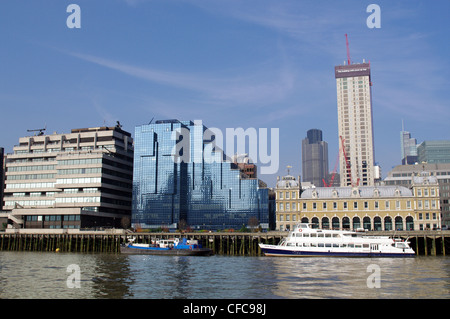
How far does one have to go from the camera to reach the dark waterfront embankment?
4382 inches

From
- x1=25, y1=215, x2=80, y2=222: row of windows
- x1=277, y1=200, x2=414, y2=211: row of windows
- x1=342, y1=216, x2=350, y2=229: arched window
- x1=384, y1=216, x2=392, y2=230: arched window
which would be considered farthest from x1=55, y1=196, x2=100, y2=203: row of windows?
x1=384, y1=216, x2=392, y2=230: arched window

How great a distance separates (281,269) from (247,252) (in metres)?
51.1

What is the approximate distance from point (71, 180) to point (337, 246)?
11148cm

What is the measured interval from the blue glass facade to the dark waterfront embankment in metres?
46.5

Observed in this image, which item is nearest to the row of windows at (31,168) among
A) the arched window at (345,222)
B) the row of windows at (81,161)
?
the row of windows at (81,161)

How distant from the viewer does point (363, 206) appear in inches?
5773

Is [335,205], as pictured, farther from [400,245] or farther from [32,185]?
[32,185]

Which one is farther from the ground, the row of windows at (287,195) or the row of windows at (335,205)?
the row of windows at (287,195)

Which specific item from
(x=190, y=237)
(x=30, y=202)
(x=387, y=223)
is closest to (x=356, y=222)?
(x=387, y=223)

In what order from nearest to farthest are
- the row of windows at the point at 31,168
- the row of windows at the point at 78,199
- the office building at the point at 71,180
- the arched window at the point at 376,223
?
the arched window at the point at 376,223 < the row of windows at the point at 78,199 < the office building at the point at 71,180 < the row of windows at the point at 31,168

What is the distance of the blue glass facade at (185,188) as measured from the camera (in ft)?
607

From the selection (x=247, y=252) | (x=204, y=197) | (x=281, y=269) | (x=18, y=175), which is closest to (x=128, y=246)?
(x=247, y=252)

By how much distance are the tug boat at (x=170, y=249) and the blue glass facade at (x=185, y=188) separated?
6659 cm

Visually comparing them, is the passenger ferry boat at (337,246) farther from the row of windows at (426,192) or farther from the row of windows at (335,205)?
the row of windows at (426,192)
